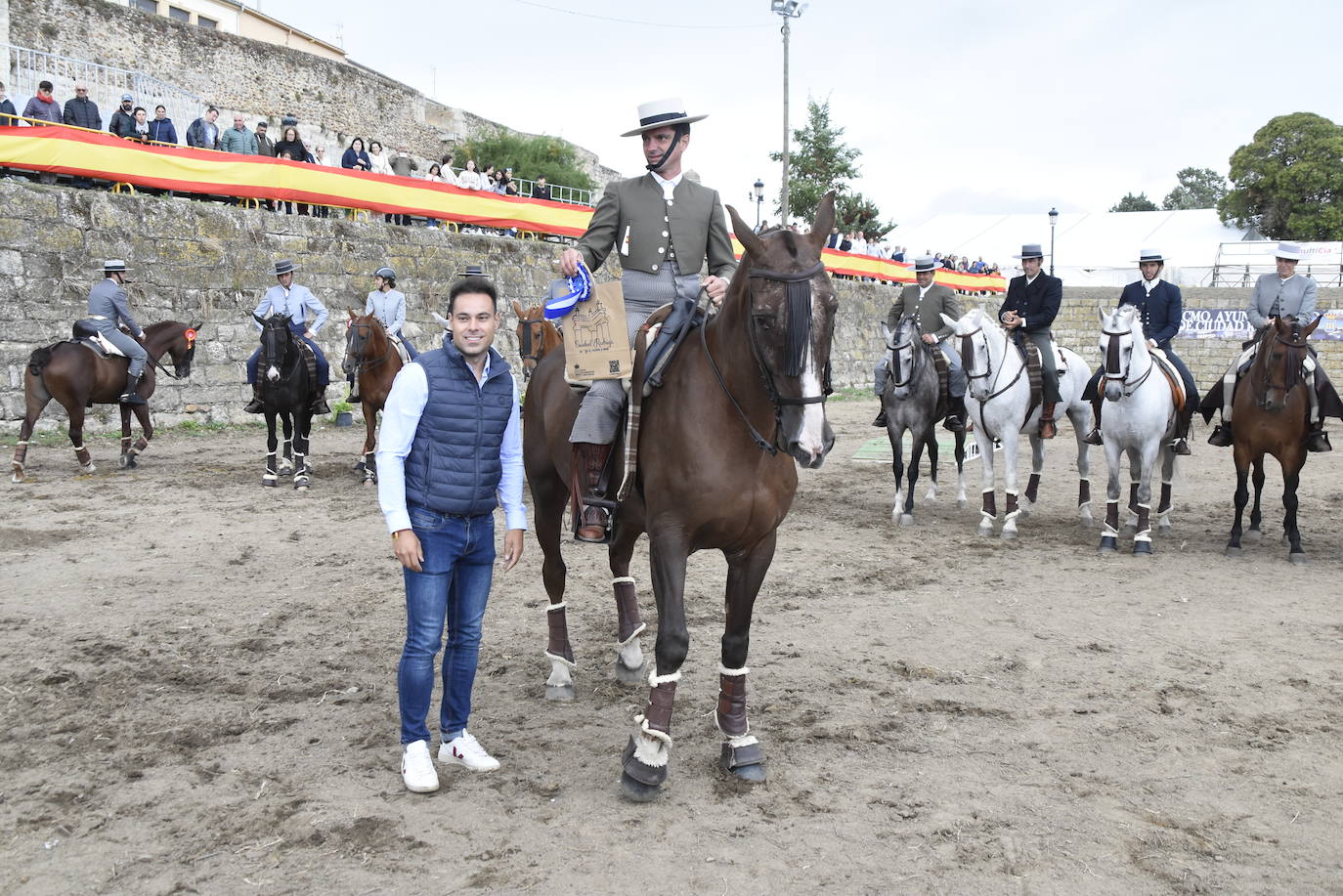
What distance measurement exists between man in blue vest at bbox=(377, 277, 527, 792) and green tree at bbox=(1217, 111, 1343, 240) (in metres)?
54.4

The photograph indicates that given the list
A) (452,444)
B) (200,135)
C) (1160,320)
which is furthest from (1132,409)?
(200,135)

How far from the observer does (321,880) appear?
3189mm

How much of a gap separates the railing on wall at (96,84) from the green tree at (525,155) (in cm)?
1334

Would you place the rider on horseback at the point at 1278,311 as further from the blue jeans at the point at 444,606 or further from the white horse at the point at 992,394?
the blue jeans at the point at 444,606

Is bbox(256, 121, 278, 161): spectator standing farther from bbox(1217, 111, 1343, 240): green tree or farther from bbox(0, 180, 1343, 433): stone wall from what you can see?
bbox(1217, 111, 1343, 240): green tree

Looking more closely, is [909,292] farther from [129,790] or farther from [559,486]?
[129,790]

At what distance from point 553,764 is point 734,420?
166 centimetres

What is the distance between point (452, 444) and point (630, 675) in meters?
1.95

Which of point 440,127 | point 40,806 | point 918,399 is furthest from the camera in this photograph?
point 440,127

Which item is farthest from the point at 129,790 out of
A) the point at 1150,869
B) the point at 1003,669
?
the point at 1003,669

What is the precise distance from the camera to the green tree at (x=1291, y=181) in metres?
48.4

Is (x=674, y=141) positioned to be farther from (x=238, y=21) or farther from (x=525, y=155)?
(x=238, y=21)

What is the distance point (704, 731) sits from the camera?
4.59m

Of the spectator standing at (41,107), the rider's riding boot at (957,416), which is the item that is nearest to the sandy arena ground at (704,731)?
the rider's riding boot at (957,416)
